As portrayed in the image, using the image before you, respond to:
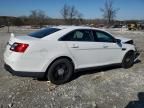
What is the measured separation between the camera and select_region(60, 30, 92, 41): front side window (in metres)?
6.10

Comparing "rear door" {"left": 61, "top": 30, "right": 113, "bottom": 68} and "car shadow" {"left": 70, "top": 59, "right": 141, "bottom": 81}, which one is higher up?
"rear door" {"left": 61, "top": 30, "right": 113, "bottom": 68}

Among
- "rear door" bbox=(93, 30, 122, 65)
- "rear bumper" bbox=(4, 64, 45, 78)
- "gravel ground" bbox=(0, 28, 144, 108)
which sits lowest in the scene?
"gravel ground" bbox=(0, 28, 144, 108)

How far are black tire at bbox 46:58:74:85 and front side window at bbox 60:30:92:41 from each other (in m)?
0.61

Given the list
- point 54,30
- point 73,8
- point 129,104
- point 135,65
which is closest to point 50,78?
point 54,30

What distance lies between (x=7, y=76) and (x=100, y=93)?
2979 mm

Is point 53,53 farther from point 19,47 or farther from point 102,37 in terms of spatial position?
point 102,37

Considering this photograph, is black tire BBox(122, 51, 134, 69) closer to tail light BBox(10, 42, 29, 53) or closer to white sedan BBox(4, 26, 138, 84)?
white sedan BBox(4, 26, 138, 84)

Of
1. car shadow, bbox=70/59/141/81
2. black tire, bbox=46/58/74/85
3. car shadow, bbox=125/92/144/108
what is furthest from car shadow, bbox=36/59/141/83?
car shadow, bbox=125/92/144/108

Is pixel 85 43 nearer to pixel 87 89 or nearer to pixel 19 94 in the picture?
pixel 87 89

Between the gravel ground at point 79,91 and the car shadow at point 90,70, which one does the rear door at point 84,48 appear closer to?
the car shadow at point 90,70

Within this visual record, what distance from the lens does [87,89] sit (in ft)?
18.9

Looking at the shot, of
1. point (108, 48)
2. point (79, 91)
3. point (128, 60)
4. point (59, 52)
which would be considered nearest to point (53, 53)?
point (59, 52)

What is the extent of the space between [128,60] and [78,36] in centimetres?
255

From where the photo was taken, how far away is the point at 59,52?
5832 millimetres
